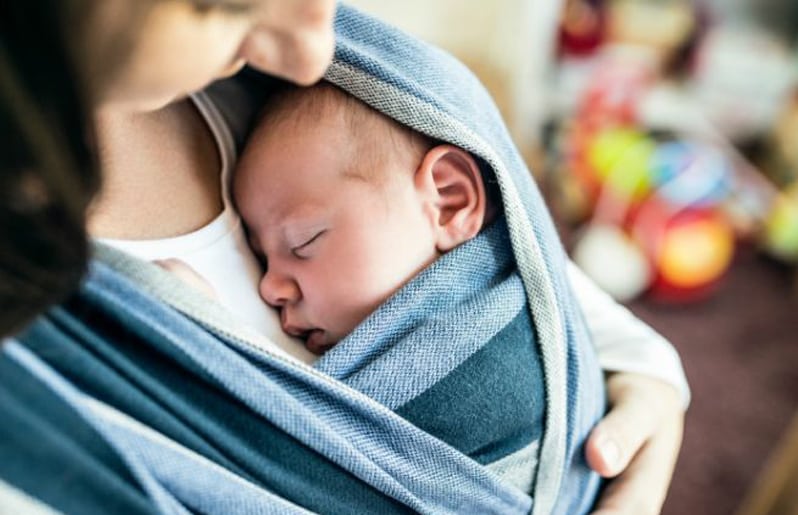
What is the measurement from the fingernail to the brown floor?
81 centimetres

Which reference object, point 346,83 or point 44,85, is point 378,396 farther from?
point 44,85

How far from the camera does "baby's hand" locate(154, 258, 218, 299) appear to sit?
2.05 feet

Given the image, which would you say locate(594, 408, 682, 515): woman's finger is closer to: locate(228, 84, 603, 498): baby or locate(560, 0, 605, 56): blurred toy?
locate(228, 84, 603, 498): baby

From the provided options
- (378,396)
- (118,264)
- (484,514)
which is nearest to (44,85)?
(118,264)

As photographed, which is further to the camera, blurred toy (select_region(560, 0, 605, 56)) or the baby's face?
blurred toy (select_region(560, 0, 605, 56))

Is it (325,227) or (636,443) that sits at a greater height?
(325,227)

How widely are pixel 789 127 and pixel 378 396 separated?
187cm

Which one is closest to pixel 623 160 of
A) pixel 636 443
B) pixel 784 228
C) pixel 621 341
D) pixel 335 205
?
pixel 784 228

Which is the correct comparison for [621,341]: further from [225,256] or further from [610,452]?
[225,256]

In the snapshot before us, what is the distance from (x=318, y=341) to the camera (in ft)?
2.39

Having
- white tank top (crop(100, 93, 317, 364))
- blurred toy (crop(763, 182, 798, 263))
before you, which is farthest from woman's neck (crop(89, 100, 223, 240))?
blurred toy (crop(763, 182, 798, 263))

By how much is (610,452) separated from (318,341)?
291mm

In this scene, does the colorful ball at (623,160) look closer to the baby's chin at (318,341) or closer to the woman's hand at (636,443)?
the woman's hand at (636,443)

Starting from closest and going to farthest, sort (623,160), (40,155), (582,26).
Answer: (40,155), (623,160), (582,26)
